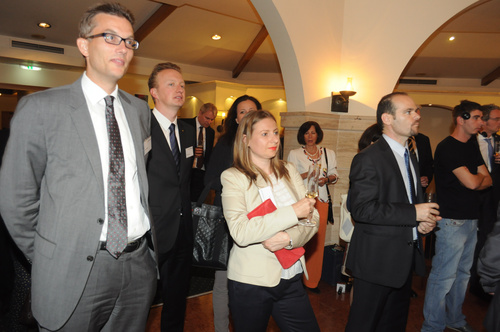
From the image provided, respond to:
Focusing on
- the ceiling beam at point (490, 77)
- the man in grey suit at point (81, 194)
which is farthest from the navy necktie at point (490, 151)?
the ceiling beam at point (490, 77)

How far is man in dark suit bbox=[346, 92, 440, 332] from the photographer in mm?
2121

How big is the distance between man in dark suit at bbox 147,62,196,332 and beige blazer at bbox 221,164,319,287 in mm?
584

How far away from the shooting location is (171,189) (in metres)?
2.23

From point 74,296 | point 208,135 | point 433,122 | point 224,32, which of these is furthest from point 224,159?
point 433,122

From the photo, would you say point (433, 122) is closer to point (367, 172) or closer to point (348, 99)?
point (348, 99)

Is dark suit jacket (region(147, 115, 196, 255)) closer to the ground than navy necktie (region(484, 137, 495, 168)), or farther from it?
closer to the ground

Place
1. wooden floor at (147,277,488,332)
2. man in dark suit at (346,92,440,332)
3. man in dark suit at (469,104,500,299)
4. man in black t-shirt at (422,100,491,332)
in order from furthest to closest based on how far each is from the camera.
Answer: man in dark suit at (469,104,500,299) → wooden floor at (147,277,488,332) → man in black t-shirt at (422,100,491,332) → man in dark suit at (346,92,440,332)

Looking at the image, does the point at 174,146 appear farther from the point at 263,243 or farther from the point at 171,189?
the point at 263,243

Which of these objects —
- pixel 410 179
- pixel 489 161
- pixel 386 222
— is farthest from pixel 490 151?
pixel 386 222

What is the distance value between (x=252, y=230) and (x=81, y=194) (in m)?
0.75

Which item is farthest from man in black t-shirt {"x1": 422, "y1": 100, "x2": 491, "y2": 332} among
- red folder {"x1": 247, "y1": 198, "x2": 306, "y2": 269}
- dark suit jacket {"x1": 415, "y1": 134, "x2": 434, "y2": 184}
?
red folder {"x1": 247, "y1": 198, "x2": 306, "y2": 269}

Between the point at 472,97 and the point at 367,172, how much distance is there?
1049 centimetres

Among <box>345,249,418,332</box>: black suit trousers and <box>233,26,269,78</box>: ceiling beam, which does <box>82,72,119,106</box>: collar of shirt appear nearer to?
<box>345,249,418,332</box>: black suit trousers

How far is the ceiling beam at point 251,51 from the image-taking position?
9281mm
